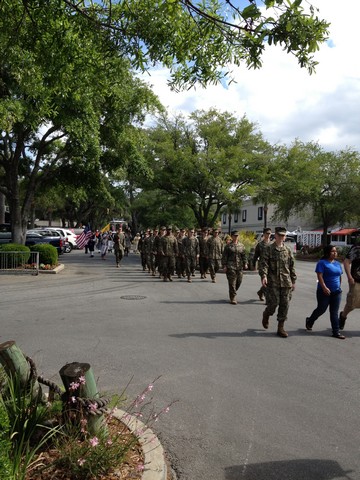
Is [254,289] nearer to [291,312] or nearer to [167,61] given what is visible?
[291,312]

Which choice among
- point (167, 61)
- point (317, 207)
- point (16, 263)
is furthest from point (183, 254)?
point (317, 207)

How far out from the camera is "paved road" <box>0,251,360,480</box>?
3.72 m

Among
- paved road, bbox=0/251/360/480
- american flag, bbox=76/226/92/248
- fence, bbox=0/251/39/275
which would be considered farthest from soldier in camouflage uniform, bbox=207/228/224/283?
american flag, bbox=76/226/92/248

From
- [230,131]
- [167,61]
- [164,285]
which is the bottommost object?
[164,285]

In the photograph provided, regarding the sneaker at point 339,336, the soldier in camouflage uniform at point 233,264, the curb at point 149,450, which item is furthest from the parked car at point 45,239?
the curb at point 149,450

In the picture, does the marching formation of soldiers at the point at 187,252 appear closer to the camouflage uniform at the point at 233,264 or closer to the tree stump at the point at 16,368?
the camouflage uniform at the point at 233,264

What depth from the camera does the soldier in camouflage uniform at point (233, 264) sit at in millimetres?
11180

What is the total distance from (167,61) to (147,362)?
13.0ft

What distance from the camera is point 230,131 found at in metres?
27.5

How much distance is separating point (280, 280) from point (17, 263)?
1305 centimetres

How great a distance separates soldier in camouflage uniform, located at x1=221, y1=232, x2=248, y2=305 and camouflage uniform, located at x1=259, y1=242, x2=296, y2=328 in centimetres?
328

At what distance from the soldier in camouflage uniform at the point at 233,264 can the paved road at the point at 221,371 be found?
455mm

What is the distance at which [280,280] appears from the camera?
7719 millimetres

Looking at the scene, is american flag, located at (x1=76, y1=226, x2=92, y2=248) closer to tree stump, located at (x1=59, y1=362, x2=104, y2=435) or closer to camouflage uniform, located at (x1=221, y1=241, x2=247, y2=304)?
camouflage uniform, located at (x1=221, y1=241, x2=247, y2=304)
